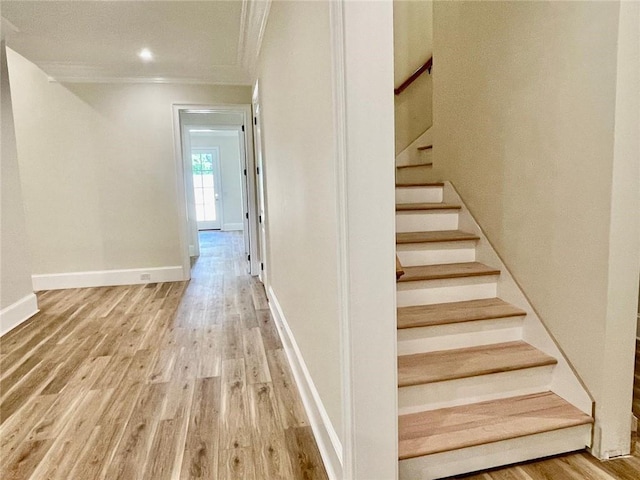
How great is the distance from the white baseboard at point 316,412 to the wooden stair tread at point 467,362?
1.20 feet

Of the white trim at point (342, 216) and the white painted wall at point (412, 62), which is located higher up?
the white painted wall at point (412, 62)

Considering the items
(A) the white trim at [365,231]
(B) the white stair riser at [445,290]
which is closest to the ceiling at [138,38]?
(A) the white trim at [365,231]

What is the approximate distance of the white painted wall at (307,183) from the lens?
1.50 m

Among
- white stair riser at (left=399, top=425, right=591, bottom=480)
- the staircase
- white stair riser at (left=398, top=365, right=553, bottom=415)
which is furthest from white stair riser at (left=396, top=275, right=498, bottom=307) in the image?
white stair riser at (left=399, top=425, right=591, bottom=480)

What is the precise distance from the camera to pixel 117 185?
16.2 ft

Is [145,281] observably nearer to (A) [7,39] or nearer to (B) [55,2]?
(A) [7,39]

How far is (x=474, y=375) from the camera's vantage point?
1833mm

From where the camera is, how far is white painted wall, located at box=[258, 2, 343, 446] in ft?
4.91

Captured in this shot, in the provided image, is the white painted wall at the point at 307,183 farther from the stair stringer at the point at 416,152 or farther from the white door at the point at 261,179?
the stair stringer at the point at 416,152

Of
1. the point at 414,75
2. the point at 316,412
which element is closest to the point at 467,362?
the point at 316,412

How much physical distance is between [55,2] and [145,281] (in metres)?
3.13

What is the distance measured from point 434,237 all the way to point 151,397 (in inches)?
77.5

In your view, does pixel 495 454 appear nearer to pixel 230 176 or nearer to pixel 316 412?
pixel 316 412

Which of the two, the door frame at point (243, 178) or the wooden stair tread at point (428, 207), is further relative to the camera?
the door frame at point (243, 178)
